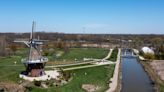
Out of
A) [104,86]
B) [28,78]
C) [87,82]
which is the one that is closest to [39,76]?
[28,78]

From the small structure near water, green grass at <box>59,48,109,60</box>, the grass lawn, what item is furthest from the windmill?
green grass at <box>59,48,109,60</box>

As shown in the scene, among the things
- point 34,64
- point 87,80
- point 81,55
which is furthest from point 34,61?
point 81,55

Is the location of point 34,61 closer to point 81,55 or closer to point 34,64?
point 34,64

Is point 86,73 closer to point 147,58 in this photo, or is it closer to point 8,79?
point 8,79

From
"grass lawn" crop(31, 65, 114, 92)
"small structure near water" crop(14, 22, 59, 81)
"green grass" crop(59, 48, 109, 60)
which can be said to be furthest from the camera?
"green grass" crop(59, 48, 109, 60)

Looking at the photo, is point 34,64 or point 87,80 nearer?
point 87,80

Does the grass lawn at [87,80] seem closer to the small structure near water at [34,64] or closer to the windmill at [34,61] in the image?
the small structure near water at [34,64]

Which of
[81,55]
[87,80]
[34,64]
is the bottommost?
[81,55]

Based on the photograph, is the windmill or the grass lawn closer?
the grass lawn

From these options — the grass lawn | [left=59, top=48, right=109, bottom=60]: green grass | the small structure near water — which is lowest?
[left=59, top=48, right=109, bottom=60]: green grass

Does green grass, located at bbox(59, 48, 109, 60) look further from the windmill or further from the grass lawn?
the windmill

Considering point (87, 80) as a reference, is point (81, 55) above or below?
below
